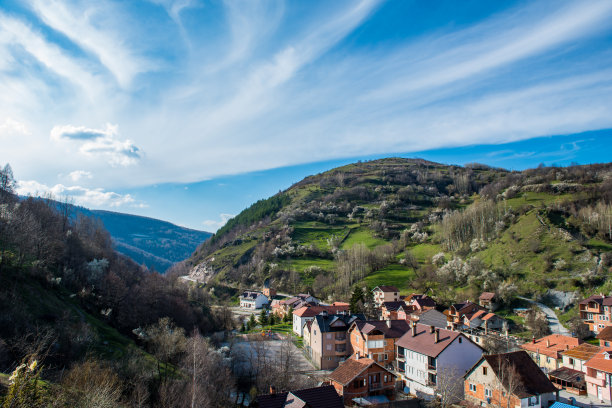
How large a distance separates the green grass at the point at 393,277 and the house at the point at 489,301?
19708mm

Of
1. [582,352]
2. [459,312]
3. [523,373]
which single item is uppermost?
[523,373]

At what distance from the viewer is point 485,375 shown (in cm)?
3284

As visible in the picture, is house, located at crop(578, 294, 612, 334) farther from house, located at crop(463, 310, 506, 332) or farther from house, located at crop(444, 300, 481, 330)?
house, located at crop(444, 300, 481, 330)

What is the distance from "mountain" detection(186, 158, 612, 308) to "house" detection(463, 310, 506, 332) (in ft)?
40.3

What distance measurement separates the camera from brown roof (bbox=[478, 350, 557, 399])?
100 ft

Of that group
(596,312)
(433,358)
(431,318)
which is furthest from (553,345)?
(433,358)

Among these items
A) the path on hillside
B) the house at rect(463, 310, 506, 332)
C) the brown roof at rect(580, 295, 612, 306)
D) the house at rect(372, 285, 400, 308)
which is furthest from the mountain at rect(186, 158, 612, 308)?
the house at rect(463, 310, 506, 332)

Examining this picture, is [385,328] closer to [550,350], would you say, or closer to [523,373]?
[523,373]

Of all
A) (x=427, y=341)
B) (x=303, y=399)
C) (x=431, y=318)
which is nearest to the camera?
(x=303, y=399)

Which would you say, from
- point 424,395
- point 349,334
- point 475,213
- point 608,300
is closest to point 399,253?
point 475,213

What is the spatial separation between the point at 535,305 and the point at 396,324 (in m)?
35.1

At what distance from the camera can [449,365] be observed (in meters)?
37.2

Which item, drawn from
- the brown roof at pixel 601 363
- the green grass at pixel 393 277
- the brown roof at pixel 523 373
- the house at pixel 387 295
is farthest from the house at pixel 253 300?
the brown roof at pixel 601 363

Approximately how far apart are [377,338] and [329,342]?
7.29 metres
